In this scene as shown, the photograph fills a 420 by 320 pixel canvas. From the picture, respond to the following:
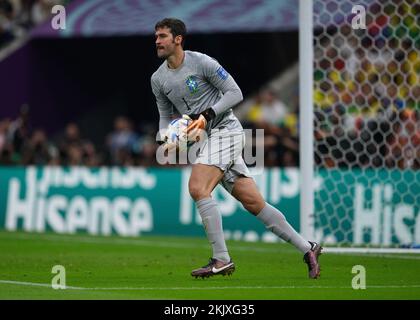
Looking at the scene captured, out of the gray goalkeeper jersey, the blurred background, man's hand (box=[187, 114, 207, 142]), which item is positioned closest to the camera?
man's hand (box=[187, 114, 207, 142])

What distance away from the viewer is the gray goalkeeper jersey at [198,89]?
33.8 feet

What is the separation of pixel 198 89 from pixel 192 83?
98mm

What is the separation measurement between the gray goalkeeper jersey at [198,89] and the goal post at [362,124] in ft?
9.60

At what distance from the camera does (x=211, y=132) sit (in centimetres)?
1052

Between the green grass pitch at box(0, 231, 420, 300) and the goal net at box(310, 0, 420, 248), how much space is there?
3.67 feet

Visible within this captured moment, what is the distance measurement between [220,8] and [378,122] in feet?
25.5

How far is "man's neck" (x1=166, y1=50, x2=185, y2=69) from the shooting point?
34.1ft

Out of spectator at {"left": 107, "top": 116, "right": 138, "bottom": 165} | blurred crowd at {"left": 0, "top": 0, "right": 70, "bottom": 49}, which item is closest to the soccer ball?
spectator at {"left": 107, "top": 116, "right": 138, "bottom": 165}

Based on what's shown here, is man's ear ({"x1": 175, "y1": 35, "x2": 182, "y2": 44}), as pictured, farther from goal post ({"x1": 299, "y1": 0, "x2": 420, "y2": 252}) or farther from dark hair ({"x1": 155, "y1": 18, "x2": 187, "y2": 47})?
goal post ({"x1": 299, "y1": 0, "x2": 420, "y2": 252})

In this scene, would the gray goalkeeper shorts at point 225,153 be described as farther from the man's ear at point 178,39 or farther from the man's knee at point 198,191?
the man's ear at point 178,39

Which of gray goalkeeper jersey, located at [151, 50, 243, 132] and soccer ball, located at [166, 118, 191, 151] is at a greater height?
gray goalkeeper jersey, located at [151, 50, 243, 132]

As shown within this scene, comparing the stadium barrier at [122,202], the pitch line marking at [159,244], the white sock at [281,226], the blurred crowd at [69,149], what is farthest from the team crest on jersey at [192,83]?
the blurred crowd at [69,149]
